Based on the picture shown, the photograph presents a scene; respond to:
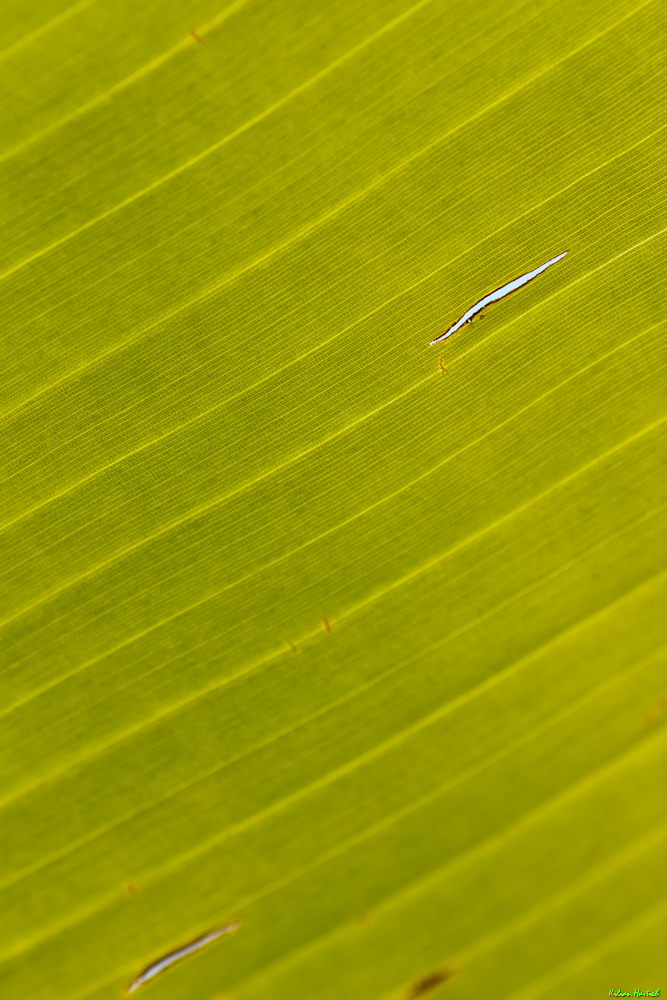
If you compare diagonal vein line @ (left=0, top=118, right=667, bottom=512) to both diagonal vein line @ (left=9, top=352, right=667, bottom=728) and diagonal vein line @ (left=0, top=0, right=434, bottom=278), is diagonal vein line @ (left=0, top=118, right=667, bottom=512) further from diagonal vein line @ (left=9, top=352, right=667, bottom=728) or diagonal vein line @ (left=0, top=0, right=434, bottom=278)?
diagonal vein line @ (left=9, top=352, right=667, bottom=728)

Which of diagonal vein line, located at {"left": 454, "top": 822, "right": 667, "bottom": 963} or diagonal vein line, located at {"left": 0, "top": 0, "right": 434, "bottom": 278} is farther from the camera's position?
diagonal vein line, located at {"left": 454, "top": 822, "right": 667, "bottom": 963}

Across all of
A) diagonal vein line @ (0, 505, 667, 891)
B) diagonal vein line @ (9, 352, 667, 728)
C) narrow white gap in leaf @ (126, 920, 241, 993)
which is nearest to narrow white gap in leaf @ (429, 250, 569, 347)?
diagonal vein line @ (9, 352, 667, 728)

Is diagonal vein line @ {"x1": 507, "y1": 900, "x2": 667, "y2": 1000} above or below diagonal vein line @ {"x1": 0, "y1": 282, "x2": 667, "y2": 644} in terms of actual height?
below

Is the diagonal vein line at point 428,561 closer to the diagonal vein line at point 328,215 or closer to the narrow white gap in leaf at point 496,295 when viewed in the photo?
the narrow white gap in leaf at point 496,295

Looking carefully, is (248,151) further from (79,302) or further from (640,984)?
(640,984)

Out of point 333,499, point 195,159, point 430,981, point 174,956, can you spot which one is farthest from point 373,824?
point 195,159

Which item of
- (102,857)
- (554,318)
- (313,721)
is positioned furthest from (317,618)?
(554,318)

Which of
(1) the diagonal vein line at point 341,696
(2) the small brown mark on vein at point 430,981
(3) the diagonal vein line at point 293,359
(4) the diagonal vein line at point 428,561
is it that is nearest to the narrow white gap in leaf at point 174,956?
(1) the diagonal vein line at point 341,696
